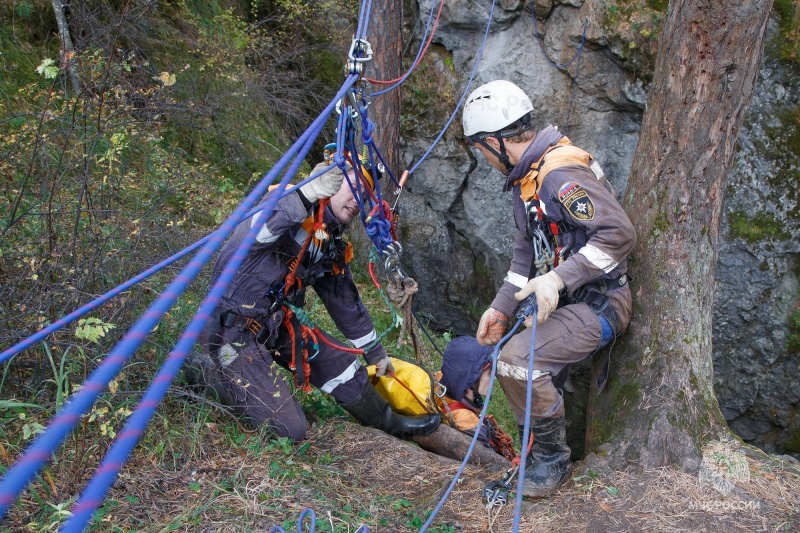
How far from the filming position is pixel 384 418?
13.3ft

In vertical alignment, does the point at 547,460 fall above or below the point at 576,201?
below

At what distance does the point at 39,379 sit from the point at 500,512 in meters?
2.42

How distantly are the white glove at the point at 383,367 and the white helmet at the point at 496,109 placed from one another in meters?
1.70

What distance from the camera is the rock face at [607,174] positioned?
584 cm

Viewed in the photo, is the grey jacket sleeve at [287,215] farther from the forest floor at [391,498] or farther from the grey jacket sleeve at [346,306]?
the forest floor at [391,498]

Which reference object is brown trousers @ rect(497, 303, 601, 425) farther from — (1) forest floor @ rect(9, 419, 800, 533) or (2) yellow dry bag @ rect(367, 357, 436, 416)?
(2) yellow dry bag @ rect(367, 357, 436, 416)

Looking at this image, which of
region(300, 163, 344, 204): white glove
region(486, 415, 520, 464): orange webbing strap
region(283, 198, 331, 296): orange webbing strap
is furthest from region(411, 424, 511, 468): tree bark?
region(300, 163, 344, 204): white glove

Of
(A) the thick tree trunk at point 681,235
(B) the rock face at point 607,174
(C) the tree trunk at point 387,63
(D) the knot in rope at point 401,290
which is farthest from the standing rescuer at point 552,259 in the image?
(C) the tree trunk at point 387,63

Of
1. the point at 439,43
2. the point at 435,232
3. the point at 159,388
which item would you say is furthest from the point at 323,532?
the point at 439,43

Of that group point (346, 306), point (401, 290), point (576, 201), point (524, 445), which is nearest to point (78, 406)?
point (524, 445)

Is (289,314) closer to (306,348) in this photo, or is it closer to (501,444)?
(306,348)

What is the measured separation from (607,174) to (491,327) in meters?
3.96

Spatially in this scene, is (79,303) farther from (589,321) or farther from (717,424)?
(717,424)

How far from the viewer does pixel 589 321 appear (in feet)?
10.4
